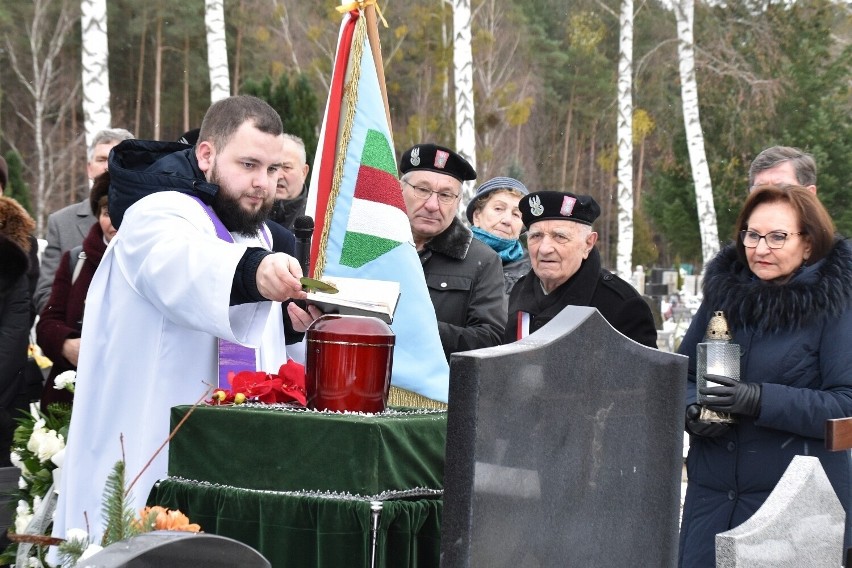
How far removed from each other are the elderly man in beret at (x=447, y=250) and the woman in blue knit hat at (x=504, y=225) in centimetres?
115

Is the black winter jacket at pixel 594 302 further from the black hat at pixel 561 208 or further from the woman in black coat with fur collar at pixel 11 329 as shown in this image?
the woman in black coat with fur collar at pixel 11 329

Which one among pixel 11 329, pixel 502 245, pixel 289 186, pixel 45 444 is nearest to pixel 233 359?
pixel 45 444

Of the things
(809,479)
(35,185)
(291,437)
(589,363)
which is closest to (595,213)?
(809,479)

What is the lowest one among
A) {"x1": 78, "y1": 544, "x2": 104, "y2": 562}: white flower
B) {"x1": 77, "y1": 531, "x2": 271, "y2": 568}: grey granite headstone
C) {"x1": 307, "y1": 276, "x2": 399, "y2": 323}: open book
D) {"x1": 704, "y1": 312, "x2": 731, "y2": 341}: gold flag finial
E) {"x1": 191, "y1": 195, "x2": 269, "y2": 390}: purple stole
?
{"x1": 78, "y1": 544, "x2": 104, "y2": 562}: white flower

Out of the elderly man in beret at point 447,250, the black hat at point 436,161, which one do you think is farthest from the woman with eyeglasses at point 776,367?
the black hat at point 436,161

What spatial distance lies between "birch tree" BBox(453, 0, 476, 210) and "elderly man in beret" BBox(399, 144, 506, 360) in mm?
12549

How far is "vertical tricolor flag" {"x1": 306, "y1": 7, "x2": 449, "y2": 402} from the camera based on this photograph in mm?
4094

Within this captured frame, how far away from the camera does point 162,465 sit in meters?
3.34

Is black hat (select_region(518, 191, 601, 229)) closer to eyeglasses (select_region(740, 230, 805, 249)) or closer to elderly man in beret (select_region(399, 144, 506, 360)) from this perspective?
elderly man in beret (select_region(399, 144, 506, 360))

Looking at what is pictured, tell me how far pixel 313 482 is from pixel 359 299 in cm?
52

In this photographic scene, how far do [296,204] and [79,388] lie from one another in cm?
245

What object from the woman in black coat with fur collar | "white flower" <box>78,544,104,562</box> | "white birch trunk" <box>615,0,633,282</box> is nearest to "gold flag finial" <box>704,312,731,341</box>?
"white flower" <box>78,544,104,562</box>

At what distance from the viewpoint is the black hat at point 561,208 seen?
5039mm

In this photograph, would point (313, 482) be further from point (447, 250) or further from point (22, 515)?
point (447, 250)
